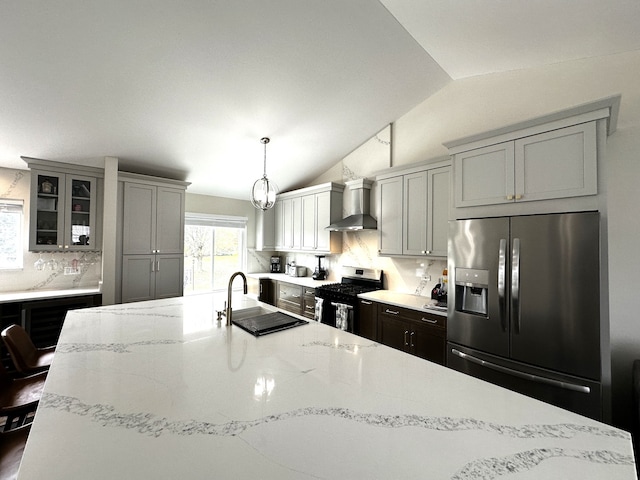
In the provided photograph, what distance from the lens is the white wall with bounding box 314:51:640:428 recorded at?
218 centimetres

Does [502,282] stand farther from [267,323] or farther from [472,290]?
[267,323]

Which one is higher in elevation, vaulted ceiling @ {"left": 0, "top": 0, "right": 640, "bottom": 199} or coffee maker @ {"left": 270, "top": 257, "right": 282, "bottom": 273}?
vaulted ceiling @ {"left": 0, "top": 0, "right": 640, "bottom": 199}

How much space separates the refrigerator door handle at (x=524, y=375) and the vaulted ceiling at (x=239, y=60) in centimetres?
245

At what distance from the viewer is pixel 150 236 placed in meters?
3.81

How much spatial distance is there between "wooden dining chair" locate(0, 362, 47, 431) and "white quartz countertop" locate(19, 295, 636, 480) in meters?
0.29

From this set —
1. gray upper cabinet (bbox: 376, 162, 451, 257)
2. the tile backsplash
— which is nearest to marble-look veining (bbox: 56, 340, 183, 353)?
gray upper cabinet (bbox: 376, 162, 451, 257)

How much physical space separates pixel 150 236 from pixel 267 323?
2806 mm

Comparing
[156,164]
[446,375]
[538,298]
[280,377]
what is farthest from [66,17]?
[538,298]

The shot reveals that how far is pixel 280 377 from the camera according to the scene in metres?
1.16

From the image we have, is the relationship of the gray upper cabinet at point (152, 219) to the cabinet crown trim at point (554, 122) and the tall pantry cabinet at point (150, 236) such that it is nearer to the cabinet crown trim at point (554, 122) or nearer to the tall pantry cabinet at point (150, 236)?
the tall pantry cabinet at point (150, 236)

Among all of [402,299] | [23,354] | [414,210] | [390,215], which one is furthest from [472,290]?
[23,354]

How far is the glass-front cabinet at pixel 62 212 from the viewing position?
323cm

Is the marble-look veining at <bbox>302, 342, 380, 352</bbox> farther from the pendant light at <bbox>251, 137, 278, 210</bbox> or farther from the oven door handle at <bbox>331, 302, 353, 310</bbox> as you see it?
the oven door handle at <bbox>331, 302, 353, 310</bbox>

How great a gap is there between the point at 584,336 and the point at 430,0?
2495 millimetres
